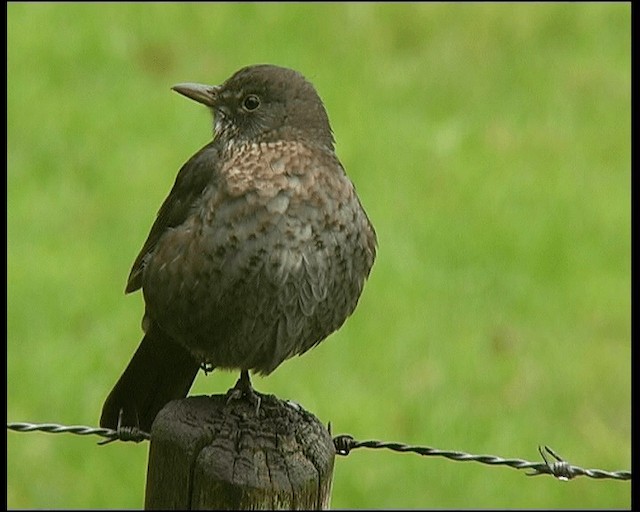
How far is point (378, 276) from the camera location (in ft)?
27.5

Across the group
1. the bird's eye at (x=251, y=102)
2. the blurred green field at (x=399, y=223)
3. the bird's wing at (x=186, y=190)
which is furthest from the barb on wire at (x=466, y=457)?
the blurred green field at (x=399, y=223)

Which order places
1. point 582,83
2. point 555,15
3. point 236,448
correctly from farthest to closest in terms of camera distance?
point 555,15, point 582,83, point 236,448

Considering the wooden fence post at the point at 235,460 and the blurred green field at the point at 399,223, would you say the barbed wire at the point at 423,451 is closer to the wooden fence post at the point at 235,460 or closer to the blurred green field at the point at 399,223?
the wooden fence post at the point at 235,460

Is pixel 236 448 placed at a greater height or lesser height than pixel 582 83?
lesser

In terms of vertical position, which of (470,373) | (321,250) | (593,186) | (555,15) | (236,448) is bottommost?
(236,448)

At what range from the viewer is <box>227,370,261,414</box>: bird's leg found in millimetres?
4031

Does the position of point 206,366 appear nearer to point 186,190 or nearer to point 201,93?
point 186,190

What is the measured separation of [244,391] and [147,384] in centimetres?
32

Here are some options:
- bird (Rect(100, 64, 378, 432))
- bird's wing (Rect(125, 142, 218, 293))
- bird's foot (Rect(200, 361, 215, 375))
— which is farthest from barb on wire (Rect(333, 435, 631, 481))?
bird's wing (Rect(125, 142, 218, 293))

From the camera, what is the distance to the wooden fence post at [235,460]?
344cm

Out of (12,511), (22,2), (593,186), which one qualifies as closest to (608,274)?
(593,186)

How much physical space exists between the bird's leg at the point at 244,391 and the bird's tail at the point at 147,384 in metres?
A: 0.20

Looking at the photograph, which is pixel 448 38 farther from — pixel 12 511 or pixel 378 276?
pixel 12 511

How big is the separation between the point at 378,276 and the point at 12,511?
8.04ft
